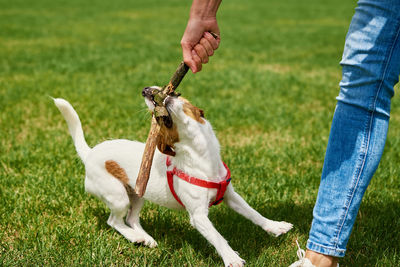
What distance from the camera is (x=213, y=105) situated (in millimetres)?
6473

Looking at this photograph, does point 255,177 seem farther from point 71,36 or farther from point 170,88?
point 71,36

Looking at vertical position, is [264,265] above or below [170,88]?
below

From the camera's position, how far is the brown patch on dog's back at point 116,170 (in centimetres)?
306

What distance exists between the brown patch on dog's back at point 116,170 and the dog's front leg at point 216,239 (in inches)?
22.1

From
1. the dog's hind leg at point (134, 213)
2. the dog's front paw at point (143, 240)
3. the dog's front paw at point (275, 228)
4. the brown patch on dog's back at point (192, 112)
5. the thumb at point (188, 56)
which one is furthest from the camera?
the dog's hind leg at point (134, 213)

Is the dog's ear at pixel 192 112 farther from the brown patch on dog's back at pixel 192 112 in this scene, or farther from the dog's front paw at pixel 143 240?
the dog's front paw at pixel 143 240

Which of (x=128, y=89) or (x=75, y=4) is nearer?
(x=128, y=89)

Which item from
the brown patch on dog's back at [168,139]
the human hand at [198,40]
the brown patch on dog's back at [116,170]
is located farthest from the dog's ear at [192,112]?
the brown patch on dog's back at [116,170]

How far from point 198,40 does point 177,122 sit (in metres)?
0.48

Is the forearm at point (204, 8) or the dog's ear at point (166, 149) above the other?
the forearm at point (204, 8)

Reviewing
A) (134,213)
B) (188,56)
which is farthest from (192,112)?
(134,213)

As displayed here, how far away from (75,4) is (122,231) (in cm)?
2394

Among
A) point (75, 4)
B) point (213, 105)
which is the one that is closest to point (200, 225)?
point (213, 105)

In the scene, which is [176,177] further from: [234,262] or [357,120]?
[357,120]
